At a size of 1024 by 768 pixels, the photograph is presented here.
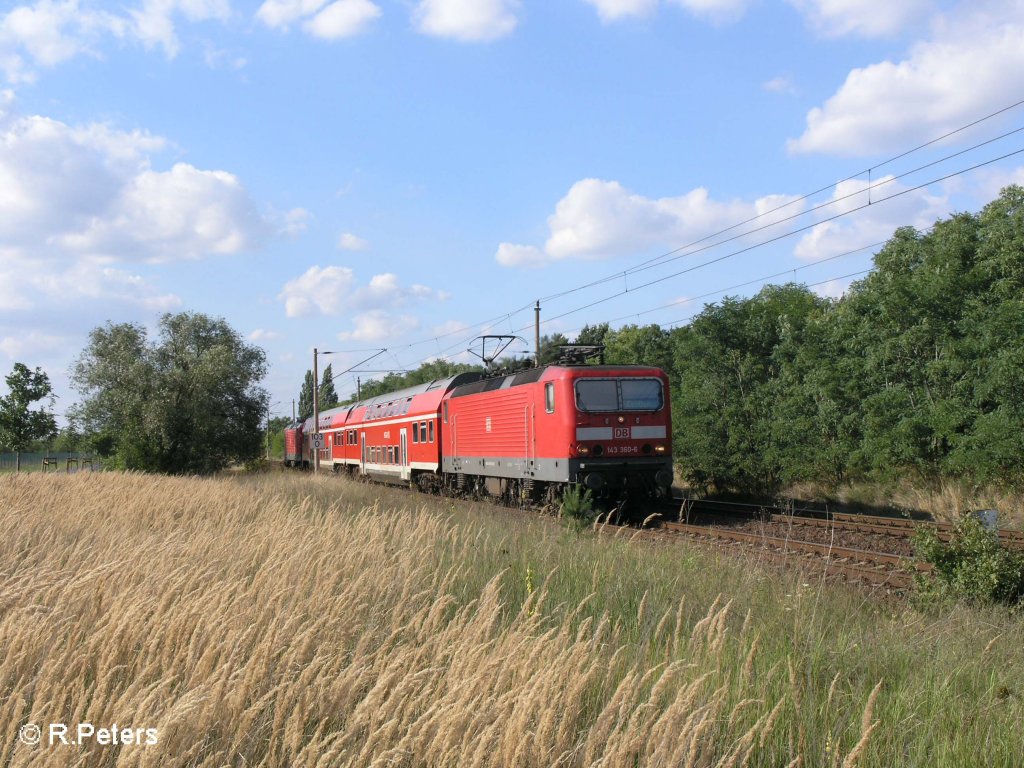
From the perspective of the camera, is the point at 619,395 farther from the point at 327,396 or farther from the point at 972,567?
the point at 327,396

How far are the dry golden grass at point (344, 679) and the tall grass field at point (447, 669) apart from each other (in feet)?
0.06

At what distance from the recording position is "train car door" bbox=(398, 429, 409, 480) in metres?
28.8

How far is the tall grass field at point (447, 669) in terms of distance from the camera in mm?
2971

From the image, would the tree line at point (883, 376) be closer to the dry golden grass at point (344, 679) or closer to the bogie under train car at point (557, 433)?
the bogie under train car at point (557, 433)

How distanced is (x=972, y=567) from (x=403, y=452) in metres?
22.0

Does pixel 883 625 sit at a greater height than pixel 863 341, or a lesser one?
lesser

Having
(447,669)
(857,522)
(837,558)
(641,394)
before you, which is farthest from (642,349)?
(447,669)

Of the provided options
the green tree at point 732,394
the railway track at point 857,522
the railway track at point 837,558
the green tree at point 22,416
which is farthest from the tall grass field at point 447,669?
the green tree at point 22,416

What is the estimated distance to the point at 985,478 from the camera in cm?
1759

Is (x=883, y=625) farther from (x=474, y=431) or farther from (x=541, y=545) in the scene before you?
(x=474, y=431)

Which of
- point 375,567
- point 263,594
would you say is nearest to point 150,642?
point 263,594

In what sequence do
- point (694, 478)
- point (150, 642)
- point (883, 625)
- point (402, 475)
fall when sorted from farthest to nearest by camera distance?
point (402, 475)
point (694, 478)
point (883, 625)
point (150, 642)

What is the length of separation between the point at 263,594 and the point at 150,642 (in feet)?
3.88

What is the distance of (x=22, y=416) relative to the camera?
51.3m
